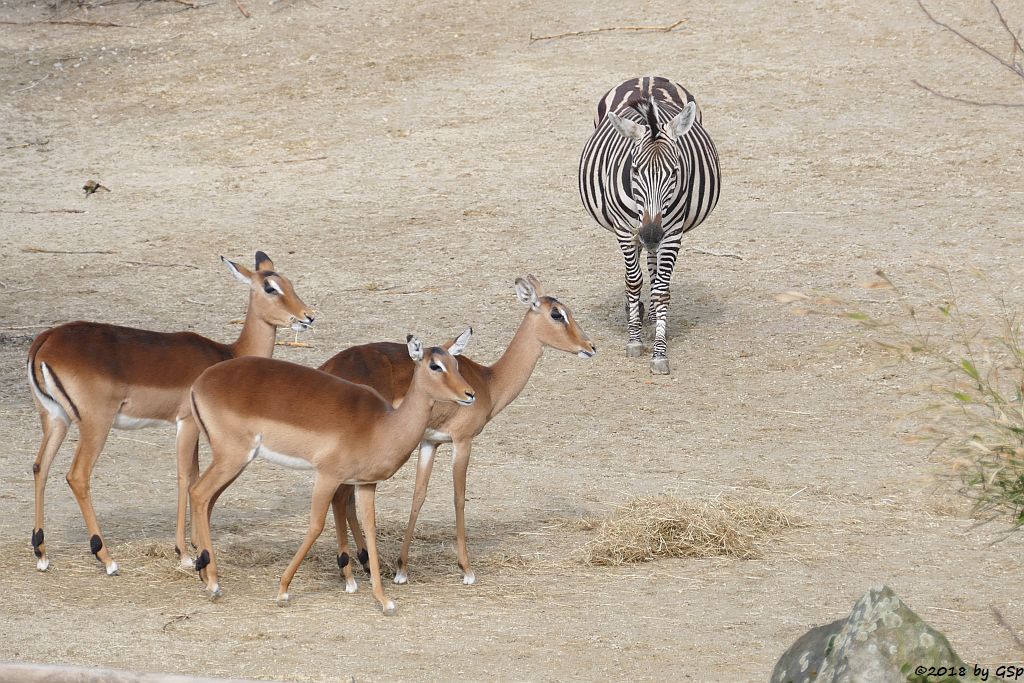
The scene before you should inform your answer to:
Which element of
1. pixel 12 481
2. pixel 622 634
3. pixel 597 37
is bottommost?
pixel 597 37

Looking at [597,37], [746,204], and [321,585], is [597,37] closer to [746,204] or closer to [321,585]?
[746,204]

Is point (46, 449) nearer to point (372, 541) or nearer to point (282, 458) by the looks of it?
point (282, 458)

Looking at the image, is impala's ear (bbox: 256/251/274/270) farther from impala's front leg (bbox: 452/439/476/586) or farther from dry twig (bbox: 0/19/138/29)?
dry twig (bbox: 0/19/138/29)

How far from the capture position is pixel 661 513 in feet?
24.5

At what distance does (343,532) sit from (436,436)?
2.10 ft

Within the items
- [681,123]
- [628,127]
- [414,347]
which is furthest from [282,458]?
[681,123]

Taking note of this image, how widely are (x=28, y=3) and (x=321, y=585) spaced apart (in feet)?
59.4

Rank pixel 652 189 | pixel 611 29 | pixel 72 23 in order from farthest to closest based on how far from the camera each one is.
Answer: pixel 72 23
pixel 611 29
pixel 652 189

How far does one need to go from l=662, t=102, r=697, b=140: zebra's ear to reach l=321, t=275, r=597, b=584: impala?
15.2 feet

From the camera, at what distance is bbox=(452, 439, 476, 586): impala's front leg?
6.91m

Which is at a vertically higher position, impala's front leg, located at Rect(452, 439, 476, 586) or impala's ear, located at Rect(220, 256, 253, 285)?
impala's ear, located at Rect(220, 256, 253, 285)

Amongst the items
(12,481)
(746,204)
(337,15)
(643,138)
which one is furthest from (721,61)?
(12,481)

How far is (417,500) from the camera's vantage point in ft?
22.8

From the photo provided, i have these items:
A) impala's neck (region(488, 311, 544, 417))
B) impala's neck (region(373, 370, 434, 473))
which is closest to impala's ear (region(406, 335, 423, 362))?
impala's neck (region(373, 370, 434, 473))
